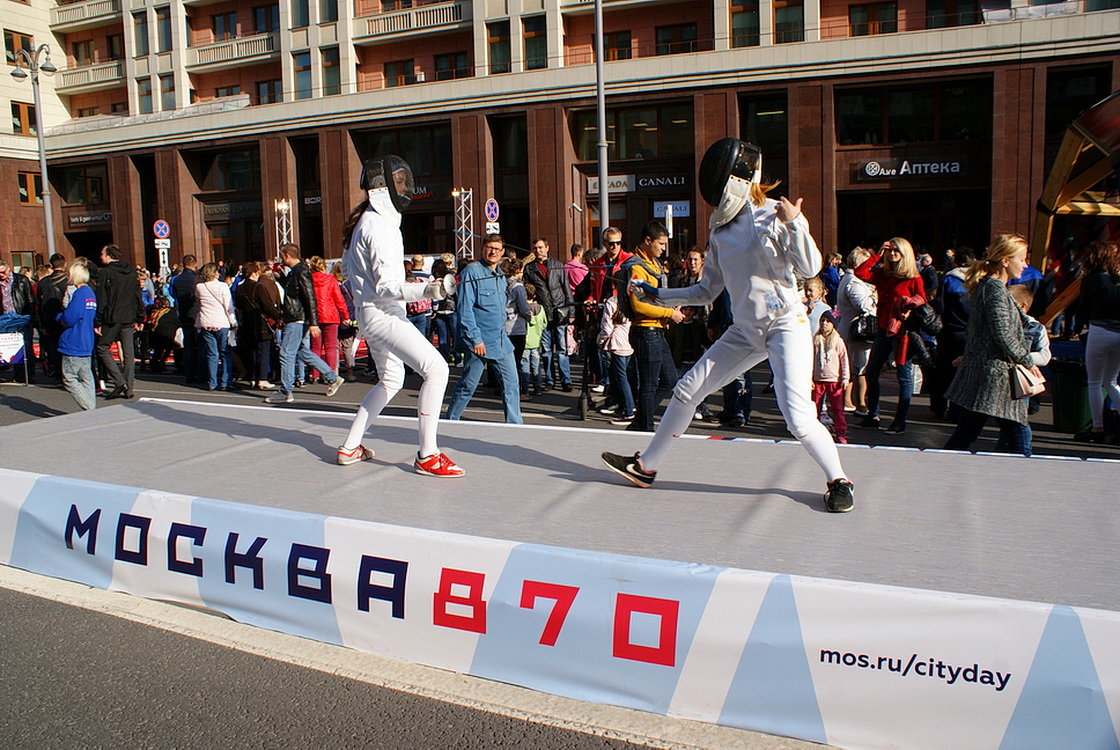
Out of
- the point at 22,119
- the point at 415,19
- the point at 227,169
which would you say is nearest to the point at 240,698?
the point at 415,19

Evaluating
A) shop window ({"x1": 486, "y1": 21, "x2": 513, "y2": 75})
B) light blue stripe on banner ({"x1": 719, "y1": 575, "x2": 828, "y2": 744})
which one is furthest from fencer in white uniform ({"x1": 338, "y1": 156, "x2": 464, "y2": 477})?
shop window ({"x1": 486, "y1": 21, "x2": 513, "y2": 75})

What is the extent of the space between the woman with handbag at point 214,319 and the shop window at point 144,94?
109ft

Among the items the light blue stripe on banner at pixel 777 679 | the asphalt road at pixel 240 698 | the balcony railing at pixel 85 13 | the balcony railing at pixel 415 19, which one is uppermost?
the balcony railing at pixel 85 13

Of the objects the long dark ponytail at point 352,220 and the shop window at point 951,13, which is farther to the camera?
the shop window at point 951,13

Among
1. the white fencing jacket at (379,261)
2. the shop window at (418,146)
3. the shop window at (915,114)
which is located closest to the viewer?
the white fencing jacket at (379,261)

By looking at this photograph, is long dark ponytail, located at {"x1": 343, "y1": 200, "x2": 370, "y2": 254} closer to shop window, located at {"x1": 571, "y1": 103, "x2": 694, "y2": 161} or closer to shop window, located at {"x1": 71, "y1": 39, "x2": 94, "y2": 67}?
shop window, located at {"x1": 571, "y1": 103, "x2": 694, "y2": 161}

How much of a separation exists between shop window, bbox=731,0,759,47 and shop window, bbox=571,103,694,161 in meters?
2.69

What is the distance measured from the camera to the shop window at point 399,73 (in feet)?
117

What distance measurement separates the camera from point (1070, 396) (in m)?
9.02

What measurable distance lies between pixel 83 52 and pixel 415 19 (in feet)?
70.5

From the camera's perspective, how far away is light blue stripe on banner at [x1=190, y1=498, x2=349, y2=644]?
4.00 metres

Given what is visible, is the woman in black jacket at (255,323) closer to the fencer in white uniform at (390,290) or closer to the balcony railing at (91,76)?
the fencer in white uniform at (390,290)

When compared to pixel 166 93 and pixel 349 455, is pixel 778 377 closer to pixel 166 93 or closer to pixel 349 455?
pixel 349 455

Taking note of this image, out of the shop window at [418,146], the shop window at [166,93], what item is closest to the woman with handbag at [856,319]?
the shop window at [418,146]
